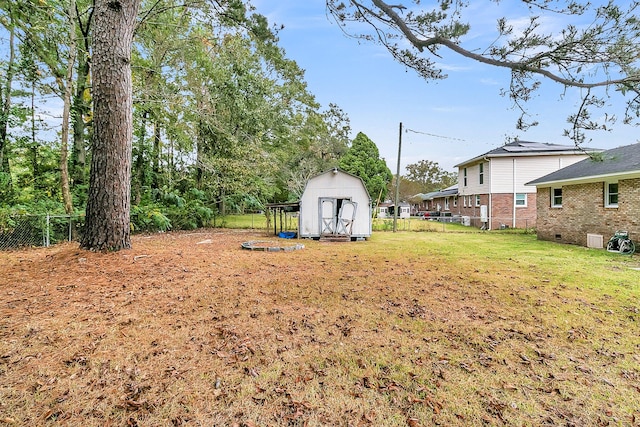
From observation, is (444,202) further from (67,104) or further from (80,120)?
(67,104)

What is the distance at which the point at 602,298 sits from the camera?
16.6 feet

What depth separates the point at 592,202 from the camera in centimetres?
1164

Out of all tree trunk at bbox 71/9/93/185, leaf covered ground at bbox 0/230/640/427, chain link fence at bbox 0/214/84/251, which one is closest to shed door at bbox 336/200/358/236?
leaf covered ground at bbox 0/230/640/427

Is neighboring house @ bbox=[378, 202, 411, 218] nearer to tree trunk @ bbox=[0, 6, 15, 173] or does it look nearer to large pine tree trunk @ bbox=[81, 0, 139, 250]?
tree trunk @ bbox=[0, 6, 15, 173]

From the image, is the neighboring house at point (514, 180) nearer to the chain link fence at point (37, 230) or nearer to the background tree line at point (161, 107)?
the background tree line at point (161, 107)

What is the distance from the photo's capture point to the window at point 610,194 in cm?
1084

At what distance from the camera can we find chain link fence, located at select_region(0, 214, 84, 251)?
319 inches

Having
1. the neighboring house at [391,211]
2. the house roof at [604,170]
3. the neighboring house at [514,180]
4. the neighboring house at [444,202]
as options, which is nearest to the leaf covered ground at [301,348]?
the house roof at [604,170]

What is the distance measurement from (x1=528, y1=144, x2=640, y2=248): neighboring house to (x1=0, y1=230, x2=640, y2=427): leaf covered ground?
6.17 meters

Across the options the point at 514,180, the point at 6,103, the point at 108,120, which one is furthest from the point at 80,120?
the point at 514,180

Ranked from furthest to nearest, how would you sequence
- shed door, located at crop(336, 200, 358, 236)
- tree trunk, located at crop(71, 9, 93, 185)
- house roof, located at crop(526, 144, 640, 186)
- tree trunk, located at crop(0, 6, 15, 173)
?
1. shed door, located at crop(336, 200, 358, 236)
2. tree trunk, located at crop(71, 9, 93, 185)
3. tree trunk, located at crop(0, 6, 15, 173)
4. house roof, located at crop(526, 144, 640, 186)

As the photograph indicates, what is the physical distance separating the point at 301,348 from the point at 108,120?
5.27m

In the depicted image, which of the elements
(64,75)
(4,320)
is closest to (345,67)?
(64,75)

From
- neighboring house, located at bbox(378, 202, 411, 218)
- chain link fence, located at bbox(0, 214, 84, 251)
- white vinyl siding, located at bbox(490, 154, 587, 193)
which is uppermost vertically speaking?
white vinyl siding, located at bbox(490, 154, 587, 193)
